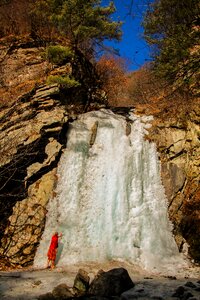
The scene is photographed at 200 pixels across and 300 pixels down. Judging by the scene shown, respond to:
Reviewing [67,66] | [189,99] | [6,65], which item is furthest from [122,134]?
[6,65]

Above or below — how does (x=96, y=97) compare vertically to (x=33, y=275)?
above

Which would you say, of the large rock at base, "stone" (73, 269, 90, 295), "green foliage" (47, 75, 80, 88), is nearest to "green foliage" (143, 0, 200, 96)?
the large rock at base

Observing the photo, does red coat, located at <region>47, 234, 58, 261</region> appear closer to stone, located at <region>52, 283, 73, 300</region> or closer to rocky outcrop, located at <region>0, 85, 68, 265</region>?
rocky outcrop, located at <region>0, 85, 68, 265</region>

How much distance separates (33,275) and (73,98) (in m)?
10.4

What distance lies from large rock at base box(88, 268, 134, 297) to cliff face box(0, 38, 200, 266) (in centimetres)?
451

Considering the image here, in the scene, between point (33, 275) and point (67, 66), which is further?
point (67, 66)

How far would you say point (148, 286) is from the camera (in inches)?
361

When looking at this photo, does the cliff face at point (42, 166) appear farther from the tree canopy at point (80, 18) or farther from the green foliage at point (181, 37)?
the green foliage at point (181, 37)

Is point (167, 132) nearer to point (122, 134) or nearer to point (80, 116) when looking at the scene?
point (122, 134)

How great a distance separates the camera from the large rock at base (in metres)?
8.34

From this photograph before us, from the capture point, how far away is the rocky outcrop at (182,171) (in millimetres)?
13133

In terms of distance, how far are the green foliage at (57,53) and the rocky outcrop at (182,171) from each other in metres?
5.77

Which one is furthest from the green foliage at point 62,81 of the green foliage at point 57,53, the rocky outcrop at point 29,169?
the green foliage at point 57,53

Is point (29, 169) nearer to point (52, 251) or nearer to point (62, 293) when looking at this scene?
point (52, 251)
